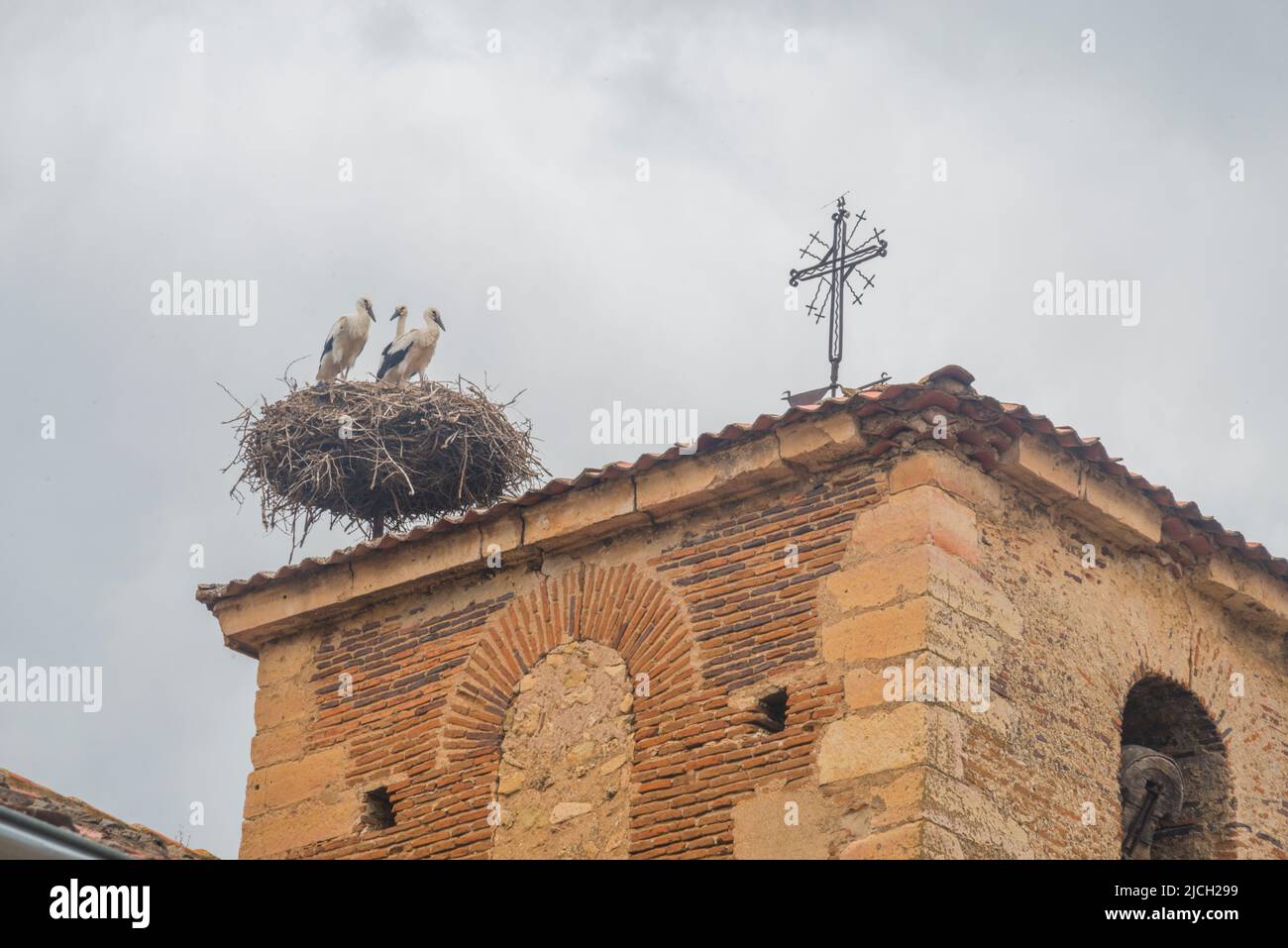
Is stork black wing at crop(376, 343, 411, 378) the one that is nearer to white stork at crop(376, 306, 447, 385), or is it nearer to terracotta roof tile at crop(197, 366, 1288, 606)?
white stork at crop(376, 306, 447, 385)

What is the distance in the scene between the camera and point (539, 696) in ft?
33.5

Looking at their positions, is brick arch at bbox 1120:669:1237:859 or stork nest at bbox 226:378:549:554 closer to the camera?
brick arch at bbox 1120:669:1237:859

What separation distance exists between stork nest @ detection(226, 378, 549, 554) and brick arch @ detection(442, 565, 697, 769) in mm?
2945

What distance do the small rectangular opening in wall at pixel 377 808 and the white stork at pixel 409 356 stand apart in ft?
16.7

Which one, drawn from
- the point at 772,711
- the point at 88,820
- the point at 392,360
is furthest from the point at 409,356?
the point at 88,820

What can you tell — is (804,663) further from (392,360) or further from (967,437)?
(392,360)

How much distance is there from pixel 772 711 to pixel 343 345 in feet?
23.2

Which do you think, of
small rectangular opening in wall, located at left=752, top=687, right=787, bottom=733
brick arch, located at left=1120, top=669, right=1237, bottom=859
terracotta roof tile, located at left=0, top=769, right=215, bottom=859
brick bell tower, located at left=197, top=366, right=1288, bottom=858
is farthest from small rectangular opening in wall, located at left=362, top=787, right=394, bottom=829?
brick arch, located at left=1120, top=669, right=1237, bottom=859

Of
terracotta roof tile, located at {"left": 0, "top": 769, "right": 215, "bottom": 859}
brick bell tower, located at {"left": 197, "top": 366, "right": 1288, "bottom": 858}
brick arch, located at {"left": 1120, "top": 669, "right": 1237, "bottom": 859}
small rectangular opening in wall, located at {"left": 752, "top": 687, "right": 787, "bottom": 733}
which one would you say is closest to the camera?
terracotta roof tile, located at {"left": 0, "top": 769, "right": 215, "bottom": 859}

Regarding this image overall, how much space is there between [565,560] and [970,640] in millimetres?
2293

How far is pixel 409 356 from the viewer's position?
1519 centimetres

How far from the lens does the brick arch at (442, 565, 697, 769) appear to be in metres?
9.82
